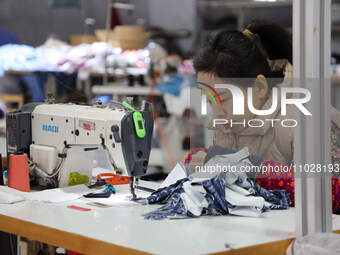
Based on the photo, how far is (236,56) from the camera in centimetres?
212

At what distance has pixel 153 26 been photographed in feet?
18.4

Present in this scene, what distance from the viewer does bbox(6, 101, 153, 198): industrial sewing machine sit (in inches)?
78.2

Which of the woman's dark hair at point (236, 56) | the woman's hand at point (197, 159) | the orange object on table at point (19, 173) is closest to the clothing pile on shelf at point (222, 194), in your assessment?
the woman's hand at point (197, 159)

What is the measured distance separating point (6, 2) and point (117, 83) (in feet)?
3.56

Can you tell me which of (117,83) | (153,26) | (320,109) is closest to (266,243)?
(320,109)

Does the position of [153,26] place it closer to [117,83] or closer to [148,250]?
[117,83]

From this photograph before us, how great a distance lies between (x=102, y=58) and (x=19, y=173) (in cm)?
269

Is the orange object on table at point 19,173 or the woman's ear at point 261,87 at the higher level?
the woman's ear at point 261,87

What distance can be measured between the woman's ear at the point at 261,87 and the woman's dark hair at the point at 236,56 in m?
0.04

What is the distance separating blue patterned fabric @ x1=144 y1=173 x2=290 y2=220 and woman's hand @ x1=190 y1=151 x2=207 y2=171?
173 mm

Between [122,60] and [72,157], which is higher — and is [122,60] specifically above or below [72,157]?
above

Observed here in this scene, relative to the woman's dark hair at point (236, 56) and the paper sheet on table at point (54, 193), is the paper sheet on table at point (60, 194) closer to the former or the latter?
the paper sheet on table at point (54, 193)

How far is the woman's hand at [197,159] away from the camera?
209 centimetres

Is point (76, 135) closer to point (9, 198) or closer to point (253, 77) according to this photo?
point (9, 198)
